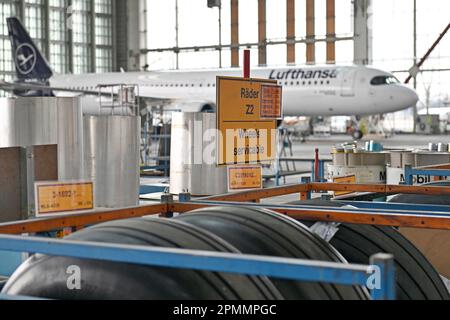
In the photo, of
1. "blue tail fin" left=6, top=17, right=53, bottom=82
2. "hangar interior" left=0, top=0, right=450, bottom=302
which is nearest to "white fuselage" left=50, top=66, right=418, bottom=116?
"blue tail fin" left=6, top=17, right=53, bottom=82

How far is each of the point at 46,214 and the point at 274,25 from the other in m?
35.5

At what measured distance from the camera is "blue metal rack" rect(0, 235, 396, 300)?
6.32 feet

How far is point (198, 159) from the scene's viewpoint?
7.45 meters

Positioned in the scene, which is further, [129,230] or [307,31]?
[307,31]

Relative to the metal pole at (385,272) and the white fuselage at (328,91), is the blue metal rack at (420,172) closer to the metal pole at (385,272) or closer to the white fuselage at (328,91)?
the metal pole at (385,272)

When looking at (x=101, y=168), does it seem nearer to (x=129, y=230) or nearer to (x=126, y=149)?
(x=126, y=149)

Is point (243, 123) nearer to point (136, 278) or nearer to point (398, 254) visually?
point (398, 254)

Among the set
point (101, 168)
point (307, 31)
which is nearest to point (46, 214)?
point (101, 168)

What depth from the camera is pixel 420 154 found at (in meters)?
8.57

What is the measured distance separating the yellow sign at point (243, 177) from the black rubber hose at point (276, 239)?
8.08ft

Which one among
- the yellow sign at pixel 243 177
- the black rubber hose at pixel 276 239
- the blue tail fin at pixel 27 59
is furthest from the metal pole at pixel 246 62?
the blue tail fin at pixel 27 59

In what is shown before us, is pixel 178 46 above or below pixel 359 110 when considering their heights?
above

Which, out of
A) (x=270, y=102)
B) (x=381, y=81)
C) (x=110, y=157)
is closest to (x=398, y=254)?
(x=270, y=102)

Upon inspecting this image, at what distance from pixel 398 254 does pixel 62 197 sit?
5.30 feet
